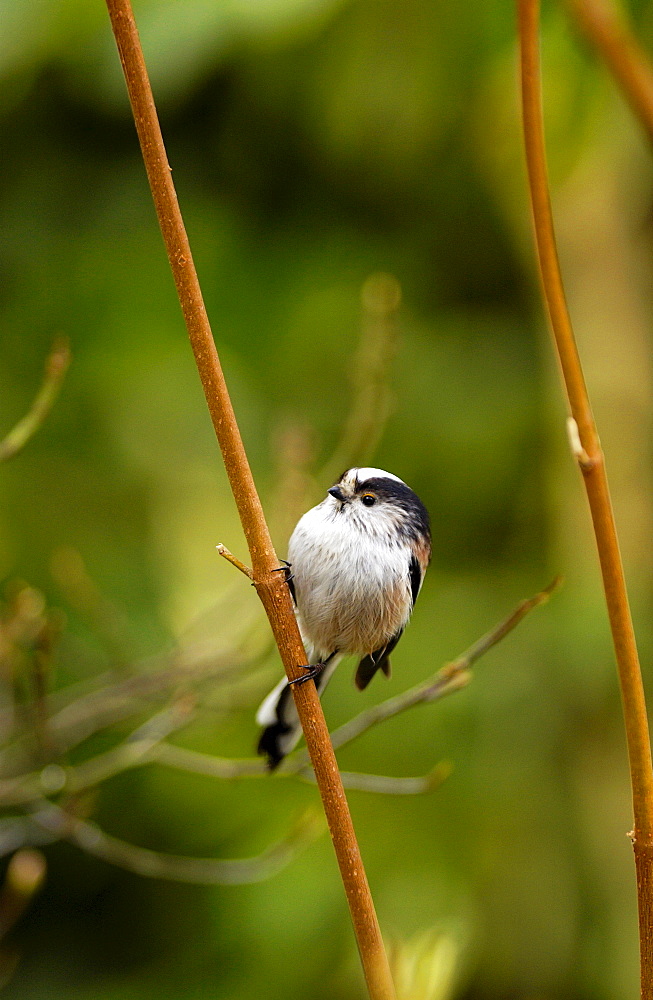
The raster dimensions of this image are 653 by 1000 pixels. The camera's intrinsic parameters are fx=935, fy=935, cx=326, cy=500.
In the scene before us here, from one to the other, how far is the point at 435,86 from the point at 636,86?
2.27 m

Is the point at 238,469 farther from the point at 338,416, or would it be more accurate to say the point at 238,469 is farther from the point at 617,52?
the point at 338,416

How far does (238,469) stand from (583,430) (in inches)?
9.3

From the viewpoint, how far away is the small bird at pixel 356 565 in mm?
1180

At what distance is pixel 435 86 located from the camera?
2.47m

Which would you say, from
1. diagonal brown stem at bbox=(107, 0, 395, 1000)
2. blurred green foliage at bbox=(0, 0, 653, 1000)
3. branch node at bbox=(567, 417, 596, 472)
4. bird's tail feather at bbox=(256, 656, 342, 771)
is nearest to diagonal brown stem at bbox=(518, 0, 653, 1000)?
branch node at bbox=(567, 417, 596, 472)

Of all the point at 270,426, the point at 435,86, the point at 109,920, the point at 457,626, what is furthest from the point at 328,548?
the point at 435,86

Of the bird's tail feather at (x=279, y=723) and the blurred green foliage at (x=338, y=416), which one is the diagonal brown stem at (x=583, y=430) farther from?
the blurred green foliage at (x=338, y=416)

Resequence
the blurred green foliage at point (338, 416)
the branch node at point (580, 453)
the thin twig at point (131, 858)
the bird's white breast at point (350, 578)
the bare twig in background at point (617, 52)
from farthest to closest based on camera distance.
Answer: the blurred green foliage at point (338, 416) → the thin twig at point (131, 858) → the bird's white breast at point (350, 578) → the branch node at point (580, 453) → the bare twig in background at point (617, 52)

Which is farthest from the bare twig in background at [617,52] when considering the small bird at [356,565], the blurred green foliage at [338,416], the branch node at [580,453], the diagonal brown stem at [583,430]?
the blurred green foliage at [338,416]

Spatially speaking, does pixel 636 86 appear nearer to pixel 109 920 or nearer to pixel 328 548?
pixel 328 548

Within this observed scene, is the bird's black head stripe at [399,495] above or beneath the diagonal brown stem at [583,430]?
beneath

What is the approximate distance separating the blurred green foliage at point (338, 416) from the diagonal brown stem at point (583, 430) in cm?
161

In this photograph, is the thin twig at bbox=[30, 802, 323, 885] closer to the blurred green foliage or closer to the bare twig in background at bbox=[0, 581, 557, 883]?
the bare twig in background at bbox=[0, 581, 557, 883]

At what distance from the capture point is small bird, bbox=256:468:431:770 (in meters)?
1.18
